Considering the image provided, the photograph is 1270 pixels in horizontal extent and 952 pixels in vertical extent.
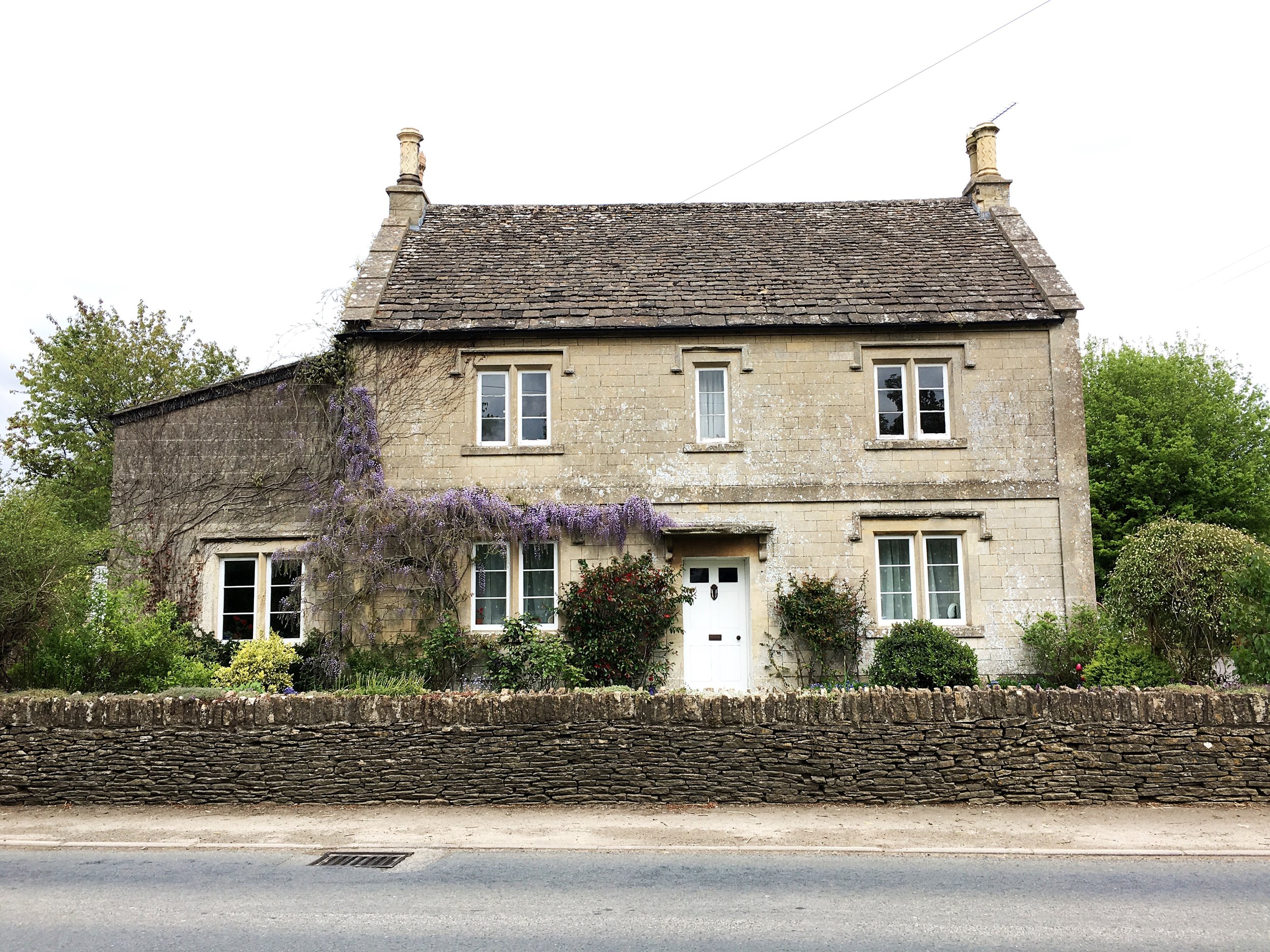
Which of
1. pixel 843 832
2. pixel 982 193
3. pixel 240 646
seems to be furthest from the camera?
pixel 982 193

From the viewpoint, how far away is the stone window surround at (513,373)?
1638 cm

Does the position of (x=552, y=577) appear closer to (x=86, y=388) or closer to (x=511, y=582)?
(x=511, y=582)

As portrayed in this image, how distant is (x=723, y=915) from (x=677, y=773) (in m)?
3.51

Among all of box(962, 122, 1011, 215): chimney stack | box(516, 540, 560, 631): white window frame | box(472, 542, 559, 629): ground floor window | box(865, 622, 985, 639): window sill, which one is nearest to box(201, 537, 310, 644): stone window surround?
box(472, 542, 559, 629): ground floor window

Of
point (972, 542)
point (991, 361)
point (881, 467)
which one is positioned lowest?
point (972, 542)

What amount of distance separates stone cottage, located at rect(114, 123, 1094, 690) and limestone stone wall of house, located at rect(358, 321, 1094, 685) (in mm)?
38

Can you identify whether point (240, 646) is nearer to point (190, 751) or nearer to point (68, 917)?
point (190, 751)

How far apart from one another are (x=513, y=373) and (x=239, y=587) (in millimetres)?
6135

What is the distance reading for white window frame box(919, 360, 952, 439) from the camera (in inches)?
647

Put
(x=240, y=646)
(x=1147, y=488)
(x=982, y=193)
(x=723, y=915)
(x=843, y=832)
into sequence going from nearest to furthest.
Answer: (x=723, y=915), (x=843, y=832), (x=240, y=646), (x=982, y=193), (x=1147, y=488)

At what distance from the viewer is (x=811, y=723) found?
9953 mm

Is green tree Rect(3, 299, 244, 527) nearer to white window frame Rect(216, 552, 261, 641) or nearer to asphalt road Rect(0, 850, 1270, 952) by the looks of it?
white window frame Rect(216, 552, 261, 641)

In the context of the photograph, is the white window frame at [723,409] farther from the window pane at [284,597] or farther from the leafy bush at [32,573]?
the leafy bush at [32,573]

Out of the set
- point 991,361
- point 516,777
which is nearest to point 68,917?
point 516,777
